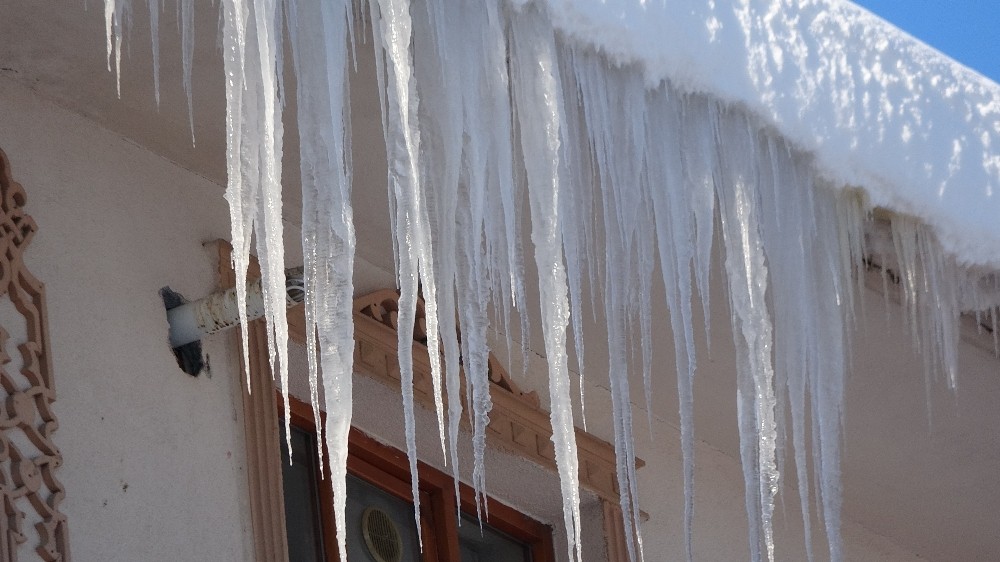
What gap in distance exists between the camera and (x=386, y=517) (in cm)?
419

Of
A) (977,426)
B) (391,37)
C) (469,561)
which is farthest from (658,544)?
(391,37)

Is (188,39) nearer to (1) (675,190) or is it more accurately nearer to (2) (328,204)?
(2) (328,204)

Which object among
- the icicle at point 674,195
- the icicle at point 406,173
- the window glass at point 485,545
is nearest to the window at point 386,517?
the window glass at point 485,545

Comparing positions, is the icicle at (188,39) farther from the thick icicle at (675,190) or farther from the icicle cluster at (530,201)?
the thick icicle at (675,190)

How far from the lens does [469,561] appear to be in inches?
177

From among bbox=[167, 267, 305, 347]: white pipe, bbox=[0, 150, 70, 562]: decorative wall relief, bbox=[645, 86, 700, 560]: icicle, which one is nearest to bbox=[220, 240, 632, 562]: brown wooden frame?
bbox=[167, 267, 305, 347]: white pipe

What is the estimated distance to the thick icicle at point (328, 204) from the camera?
2432 millimetres

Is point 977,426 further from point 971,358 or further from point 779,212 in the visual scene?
point 779,212

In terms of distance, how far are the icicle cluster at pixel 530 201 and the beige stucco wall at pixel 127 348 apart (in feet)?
1.76

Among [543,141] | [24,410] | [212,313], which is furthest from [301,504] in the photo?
[543,141]

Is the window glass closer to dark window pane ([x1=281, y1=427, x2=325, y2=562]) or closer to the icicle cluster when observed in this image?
dark window pane ([x1=281, y1=427, x2=325, y2=562])

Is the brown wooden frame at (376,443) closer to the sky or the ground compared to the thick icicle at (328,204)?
closer to the sky

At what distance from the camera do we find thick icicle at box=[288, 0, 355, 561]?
2.43m

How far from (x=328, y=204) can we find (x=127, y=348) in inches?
47.7
